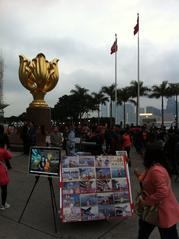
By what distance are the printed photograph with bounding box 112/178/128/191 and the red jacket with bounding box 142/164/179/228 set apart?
2.21 meters


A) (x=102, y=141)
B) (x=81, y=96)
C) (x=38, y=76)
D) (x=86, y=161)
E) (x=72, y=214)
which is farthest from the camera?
(x=81, y=96)

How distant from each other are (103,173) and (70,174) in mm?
551

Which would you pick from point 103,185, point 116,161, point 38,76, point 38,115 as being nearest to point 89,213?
point 103,185

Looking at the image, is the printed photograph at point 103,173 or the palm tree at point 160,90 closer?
the printed photograph at point 103,173

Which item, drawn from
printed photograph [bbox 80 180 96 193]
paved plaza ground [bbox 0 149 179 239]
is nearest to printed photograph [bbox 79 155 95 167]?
printed photograph [bbox 80 180 96 193]

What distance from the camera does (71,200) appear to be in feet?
19.8

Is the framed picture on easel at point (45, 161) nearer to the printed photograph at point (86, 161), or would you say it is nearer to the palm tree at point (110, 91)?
the printed photograph at point (86, 161)

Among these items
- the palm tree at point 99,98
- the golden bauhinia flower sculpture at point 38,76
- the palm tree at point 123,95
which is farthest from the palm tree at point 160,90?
the golden bauhinia flower sculpture at point 38,76

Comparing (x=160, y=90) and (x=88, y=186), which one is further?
(x=160, y=90)

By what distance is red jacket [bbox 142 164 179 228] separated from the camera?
3.91 meters

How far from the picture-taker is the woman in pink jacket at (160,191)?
3920 mm

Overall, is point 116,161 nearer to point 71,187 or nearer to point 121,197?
point 121,197

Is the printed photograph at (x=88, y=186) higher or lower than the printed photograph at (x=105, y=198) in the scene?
higher

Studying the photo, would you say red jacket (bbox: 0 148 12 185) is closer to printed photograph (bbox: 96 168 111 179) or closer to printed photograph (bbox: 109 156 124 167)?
printed photograph (bbox: 96 168 111 179)
